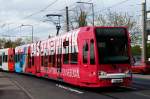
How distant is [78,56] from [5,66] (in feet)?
126

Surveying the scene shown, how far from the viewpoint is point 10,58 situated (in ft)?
187

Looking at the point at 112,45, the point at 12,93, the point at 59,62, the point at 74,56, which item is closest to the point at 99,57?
the point at 112,45

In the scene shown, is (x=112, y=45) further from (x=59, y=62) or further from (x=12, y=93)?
(x=59, y=62)

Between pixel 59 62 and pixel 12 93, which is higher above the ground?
pixel 59 62

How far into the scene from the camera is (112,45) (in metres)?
22.5

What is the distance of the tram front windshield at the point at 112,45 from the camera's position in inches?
879

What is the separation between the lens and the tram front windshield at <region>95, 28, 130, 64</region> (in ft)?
73.3

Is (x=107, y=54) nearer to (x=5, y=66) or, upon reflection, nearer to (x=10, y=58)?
(x=10, y=58)

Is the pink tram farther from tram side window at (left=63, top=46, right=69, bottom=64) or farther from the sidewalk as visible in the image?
the sidewalk

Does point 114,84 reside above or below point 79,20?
below

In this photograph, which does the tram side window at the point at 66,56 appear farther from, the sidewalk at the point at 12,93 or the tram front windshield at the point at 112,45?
the tram front windshield at the point at 112,45

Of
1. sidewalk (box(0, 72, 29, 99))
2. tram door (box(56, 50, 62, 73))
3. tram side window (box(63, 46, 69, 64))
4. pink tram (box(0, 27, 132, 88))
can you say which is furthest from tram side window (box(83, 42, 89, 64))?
tram door (box(56, 50, 62, 73))

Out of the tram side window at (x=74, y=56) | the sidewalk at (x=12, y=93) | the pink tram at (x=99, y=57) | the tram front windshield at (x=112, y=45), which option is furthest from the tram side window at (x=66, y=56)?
→ the tram front windshield at (x=112, y=45)

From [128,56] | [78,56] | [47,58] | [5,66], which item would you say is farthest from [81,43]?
[5,66]
